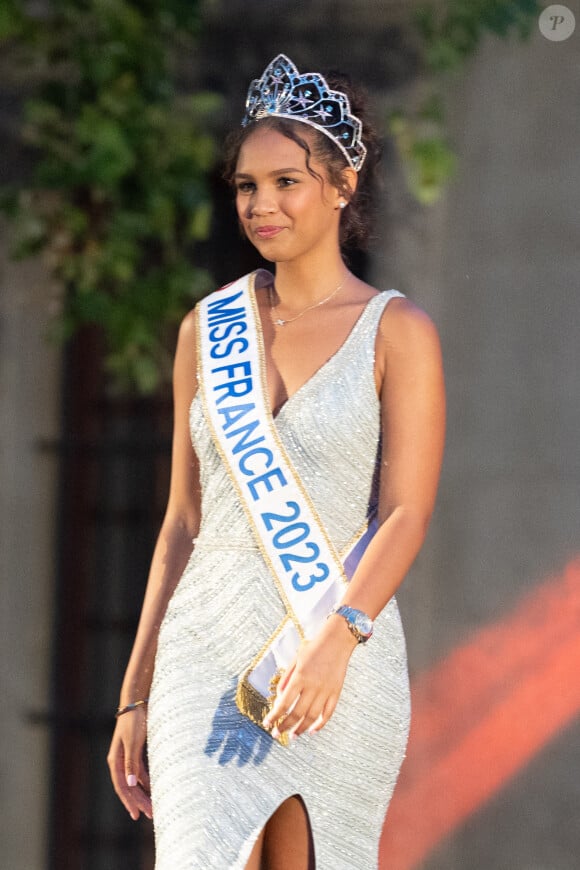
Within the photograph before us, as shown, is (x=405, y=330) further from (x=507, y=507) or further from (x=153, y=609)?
(x=507, y=507)

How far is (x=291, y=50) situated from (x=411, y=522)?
2135mm

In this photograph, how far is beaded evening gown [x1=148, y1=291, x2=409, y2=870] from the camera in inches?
88.0

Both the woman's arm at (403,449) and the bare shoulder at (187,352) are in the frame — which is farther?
the bare shoulder at (187,352)

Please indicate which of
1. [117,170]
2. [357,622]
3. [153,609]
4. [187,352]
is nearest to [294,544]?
[357,622]

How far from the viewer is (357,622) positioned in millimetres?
2186

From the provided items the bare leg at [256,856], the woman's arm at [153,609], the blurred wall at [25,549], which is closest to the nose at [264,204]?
the woman's arm at [153,609]

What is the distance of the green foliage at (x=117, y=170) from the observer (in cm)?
408

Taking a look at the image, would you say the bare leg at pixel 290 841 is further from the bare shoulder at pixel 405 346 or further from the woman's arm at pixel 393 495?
the bare shoulder at pixel 405 346

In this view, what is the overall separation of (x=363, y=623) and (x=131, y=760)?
493mm

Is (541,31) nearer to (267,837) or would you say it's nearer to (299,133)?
(299,133)

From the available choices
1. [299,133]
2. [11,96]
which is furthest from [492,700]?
[11,96]

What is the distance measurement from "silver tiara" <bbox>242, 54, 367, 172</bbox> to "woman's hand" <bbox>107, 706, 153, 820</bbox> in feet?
2.97

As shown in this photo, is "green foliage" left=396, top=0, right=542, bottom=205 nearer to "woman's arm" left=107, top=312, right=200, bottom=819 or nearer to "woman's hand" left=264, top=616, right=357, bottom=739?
"woman's arm" left=107, top=312, right=200, bottom=819

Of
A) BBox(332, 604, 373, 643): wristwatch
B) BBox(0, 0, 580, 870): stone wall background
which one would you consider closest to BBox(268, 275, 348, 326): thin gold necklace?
BBox(332, 604, 373, 643): wristwatch
